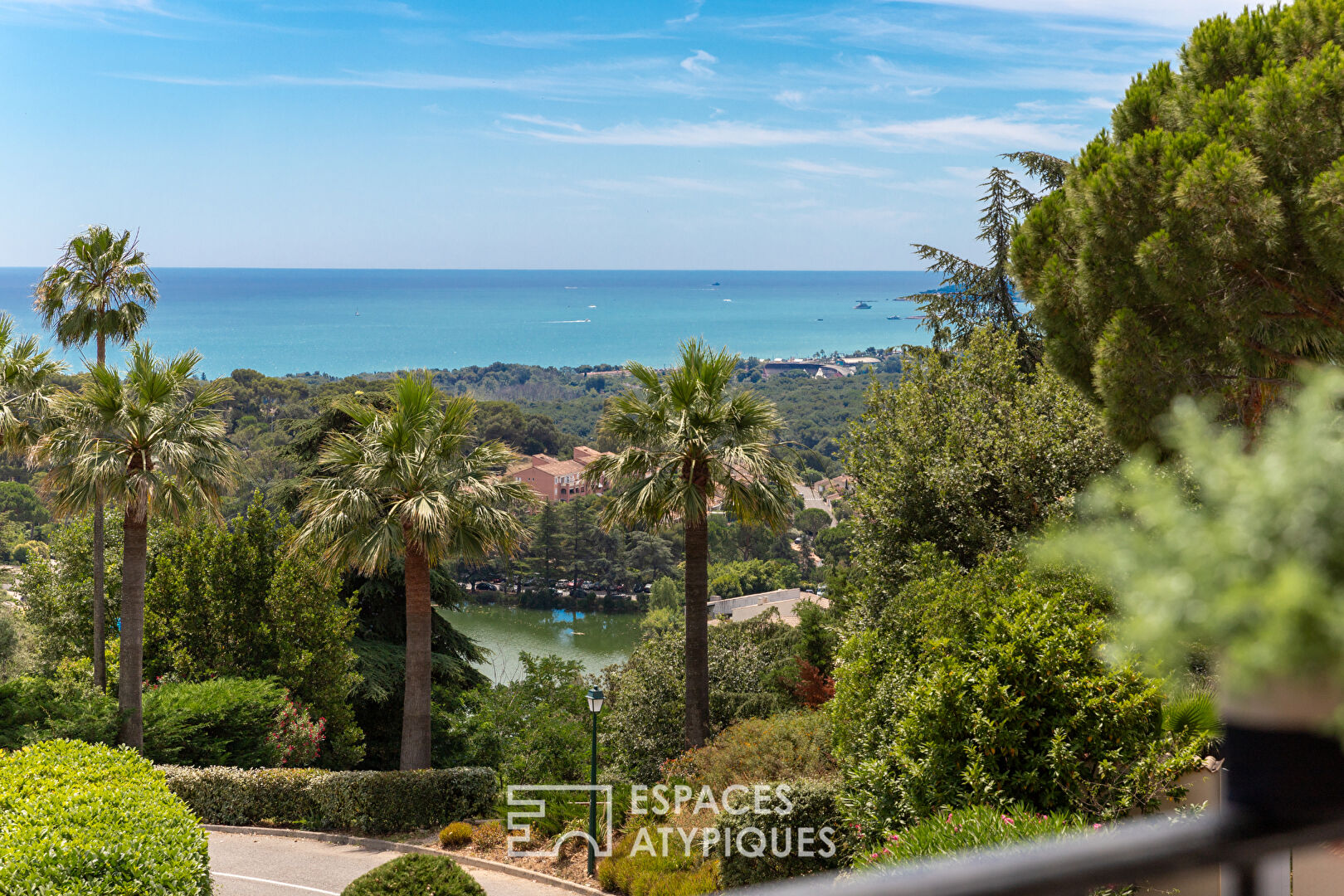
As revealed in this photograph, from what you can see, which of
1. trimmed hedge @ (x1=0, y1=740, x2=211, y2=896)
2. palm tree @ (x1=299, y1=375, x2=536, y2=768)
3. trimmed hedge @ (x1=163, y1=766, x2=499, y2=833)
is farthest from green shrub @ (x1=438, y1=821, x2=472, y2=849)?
trimmed hedge @ (x1=0, y1=740, x2=211, y2=896)

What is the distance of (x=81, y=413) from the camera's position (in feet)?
49.2

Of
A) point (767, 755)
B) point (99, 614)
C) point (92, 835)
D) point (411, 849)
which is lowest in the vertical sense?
point (411, 849)

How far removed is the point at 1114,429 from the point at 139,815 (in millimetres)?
8497

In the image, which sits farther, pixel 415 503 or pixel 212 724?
pixel 212 724

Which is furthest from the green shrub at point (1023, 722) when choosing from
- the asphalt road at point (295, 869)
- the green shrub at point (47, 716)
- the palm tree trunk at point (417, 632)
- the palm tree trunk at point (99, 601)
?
the palm tree trunk at point (99, 601)

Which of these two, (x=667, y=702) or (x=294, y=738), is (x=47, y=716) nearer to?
(x=294, y=738)

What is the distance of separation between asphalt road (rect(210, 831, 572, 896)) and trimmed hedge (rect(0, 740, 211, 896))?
92.1 inches

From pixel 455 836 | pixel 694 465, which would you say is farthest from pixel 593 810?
pixel 694 465

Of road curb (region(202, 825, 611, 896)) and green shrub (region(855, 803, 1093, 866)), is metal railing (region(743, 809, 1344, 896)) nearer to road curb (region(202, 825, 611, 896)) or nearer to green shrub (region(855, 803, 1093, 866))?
green shrub (region(855, 803, 1093, 866))

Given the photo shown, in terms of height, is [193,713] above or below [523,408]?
below

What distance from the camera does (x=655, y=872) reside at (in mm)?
10750

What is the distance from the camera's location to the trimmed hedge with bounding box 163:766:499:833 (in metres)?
14.3

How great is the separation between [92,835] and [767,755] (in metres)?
6.50

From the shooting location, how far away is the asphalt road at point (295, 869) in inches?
462
